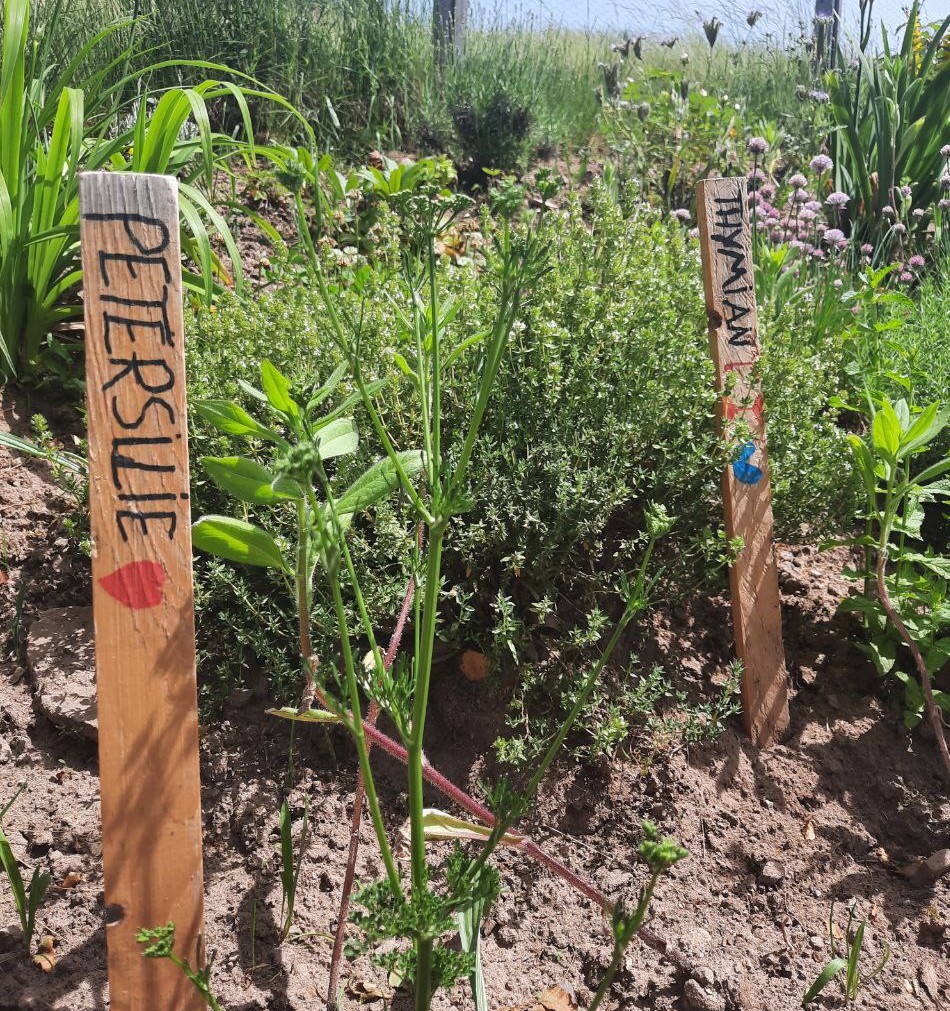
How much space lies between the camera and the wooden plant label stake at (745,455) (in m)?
2.08

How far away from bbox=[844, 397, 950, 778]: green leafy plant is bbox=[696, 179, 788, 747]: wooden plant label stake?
0.21 m

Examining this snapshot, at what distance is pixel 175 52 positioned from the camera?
4672 millimetres

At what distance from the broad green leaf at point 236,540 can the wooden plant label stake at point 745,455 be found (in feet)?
3.52

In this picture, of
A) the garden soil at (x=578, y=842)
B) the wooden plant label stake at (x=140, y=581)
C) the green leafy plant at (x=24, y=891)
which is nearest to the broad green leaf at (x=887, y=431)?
the garden soil at (x=578, y=842)

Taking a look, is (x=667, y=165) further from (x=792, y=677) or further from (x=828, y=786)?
(x=828, y=786)

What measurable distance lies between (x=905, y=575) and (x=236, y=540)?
60.5 inches

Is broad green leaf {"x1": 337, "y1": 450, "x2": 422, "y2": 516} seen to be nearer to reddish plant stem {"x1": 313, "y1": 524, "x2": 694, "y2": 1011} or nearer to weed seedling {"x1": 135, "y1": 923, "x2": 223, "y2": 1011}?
reddish plant stem {"x1": 313, "y1": 524, "x2": 694, "y2": 1011}

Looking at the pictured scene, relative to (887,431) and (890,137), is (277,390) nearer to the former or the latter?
(887,431)

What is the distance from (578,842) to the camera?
186 cm

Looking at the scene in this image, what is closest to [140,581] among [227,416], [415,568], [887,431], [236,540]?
[236,540]

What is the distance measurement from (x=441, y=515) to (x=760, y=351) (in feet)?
4.64

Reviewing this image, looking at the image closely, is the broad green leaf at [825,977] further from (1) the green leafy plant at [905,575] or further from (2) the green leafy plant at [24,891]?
(2) the green leafy plant at [24,891]

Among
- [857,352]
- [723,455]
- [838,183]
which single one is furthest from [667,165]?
[723,455]

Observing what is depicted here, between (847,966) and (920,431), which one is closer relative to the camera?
(847,966)
